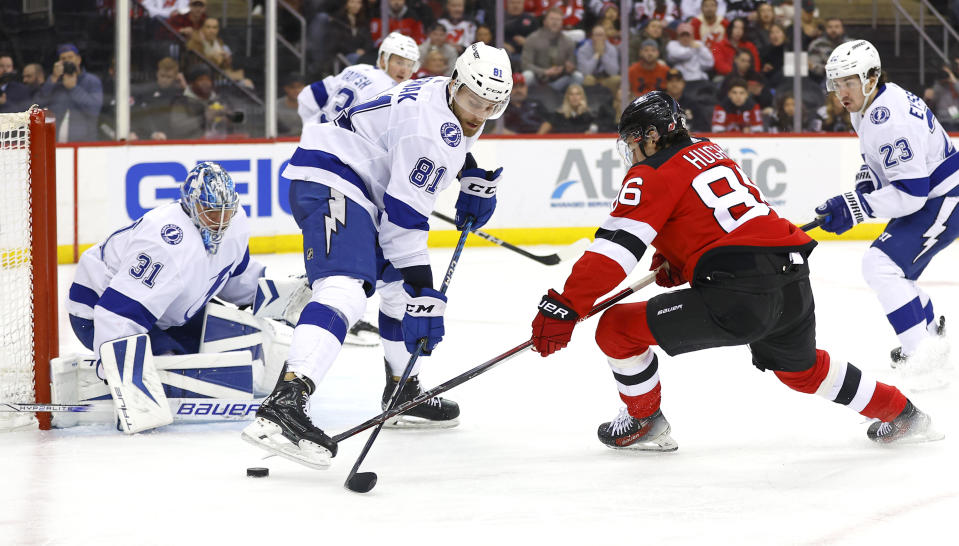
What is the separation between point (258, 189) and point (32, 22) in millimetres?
1539

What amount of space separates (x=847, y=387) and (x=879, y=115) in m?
1.22

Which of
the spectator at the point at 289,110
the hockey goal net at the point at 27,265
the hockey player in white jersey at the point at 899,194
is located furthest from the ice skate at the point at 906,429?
the spectator at the point at 289,110

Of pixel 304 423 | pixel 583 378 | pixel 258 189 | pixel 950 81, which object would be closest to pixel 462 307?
pixel 583 378

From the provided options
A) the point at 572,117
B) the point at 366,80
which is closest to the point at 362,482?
the point at 366,80

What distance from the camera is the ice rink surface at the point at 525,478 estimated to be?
2.33 metres

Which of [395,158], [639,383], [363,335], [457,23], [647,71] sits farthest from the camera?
[647,71]

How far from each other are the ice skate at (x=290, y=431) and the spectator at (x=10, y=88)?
4.57m

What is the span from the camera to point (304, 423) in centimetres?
248

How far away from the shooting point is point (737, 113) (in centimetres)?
823

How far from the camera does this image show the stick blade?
101 inches

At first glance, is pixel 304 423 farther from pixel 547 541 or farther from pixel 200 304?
pixel 200 304

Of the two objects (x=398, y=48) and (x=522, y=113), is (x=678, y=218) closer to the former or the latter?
(x=398, y=48)

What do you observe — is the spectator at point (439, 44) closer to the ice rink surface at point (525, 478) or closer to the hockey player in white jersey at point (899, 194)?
the ice rink surface at point (525, 478)

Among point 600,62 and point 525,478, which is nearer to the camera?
point 525,478
